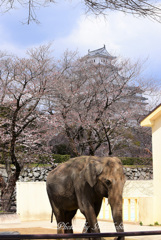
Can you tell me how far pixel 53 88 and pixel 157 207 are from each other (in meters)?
6.49

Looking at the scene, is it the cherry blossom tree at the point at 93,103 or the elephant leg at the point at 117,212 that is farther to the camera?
the cherry blossom tree at the point at 93,103

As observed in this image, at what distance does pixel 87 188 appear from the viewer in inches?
242

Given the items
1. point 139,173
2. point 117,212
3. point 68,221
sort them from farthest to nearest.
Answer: point 139,173
point 68,221
point 117,212

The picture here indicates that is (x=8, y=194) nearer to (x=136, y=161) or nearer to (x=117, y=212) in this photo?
(x=117, y=212)

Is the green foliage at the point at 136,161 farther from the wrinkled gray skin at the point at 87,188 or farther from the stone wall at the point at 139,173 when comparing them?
the wrinkled gray skin at the point at 87,188

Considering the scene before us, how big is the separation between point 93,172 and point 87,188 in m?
0.30

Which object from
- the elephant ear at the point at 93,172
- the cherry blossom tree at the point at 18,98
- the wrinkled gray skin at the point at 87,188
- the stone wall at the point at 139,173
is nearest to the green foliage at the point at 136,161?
the stone wall at the point at 139,173

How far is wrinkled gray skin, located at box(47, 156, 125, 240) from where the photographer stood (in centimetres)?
575

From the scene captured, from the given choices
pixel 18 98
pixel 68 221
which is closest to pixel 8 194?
pixel 18 98

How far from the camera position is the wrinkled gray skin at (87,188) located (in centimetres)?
575

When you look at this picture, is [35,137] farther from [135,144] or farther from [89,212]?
[89,212]

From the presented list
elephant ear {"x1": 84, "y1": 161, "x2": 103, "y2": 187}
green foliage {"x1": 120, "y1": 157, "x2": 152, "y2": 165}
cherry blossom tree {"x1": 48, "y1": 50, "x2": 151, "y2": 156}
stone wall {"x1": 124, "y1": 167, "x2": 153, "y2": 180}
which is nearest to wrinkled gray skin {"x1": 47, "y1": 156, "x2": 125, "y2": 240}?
elephant ear {"x1": 84, "y1": 161, "x2": 103, "y2": 187}

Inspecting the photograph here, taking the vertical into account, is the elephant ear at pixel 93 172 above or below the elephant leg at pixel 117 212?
above

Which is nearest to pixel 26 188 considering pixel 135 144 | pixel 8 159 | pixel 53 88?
pixel 8 159
